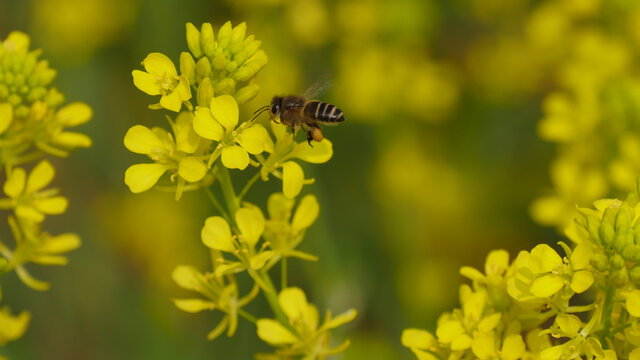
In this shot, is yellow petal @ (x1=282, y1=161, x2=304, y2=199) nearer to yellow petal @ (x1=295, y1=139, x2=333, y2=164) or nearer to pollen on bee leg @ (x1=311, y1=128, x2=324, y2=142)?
yellow petal @ (x1=295, y1=139, x2=333, y2=164)

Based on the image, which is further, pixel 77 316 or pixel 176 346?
pixel 77 316

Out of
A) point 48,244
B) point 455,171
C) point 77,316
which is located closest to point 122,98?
point 77,316

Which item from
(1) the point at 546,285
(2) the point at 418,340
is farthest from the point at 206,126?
(1) the point at 546,285

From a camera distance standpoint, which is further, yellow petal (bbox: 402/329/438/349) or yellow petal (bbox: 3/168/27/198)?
yellow petal (bbox: 3/168/27/198)

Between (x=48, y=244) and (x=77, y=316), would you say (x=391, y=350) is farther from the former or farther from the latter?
(x=48, y=244)

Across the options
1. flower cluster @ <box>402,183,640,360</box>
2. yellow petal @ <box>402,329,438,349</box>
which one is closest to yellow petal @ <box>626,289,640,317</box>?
flower cluster @ <box>402,183,640,360</box>

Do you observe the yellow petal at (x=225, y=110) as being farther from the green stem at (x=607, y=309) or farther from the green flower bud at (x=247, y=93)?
the green stem at (x=607, y=309)

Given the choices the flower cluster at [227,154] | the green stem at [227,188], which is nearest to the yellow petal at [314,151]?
the flower cluster at [227,154]

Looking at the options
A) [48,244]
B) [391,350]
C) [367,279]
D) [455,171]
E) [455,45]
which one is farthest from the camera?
[455,45]
